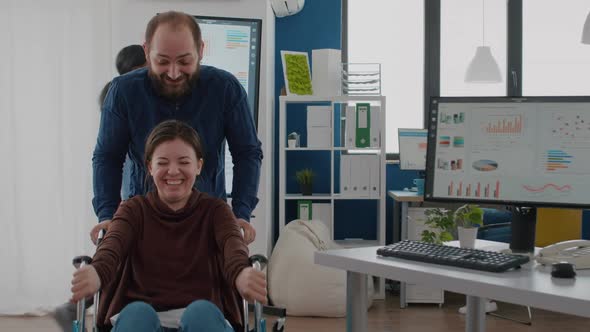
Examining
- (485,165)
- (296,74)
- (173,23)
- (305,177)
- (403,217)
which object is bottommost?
(403,217)

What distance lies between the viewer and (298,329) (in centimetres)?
380

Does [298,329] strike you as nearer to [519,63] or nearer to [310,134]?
[310,134]

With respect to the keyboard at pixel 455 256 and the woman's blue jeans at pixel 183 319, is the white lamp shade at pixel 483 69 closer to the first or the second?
the keyboard at pixel 455 256

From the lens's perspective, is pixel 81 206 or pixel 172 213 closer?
pixel 172 213

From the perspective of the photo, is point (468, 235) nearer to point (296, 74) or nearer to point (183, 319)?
point (183, 319)

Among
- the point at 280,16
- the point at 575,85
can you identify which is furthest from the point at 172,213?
the point at 575,85

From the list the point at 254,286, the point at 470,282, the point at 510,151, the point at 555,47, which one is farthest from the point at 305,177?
the point at 470,282

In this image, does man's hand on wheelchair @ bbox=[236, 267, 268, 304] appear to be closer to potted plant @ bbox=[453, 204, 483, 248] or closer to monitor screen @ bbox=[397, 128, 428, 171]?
potted plant @ bbox=[453, 204, 483, 248]

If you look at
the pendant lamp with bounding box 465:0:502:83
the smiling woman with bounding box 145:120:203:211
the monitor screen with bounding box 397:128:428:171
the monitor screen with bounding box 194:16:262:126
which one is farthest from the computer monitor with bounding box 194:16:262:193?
the smiling woman with bounding box 145:120:203:211

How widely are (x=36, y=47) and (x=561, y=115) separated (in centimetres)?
334

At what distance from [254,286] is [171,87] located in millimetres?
705

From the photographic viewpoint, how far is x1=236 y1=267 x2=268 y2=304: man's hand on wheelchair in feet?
5.29

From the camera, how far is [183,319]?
166cm

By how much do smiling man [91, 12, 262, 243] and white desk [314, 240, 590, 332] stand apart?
34 centimetres
